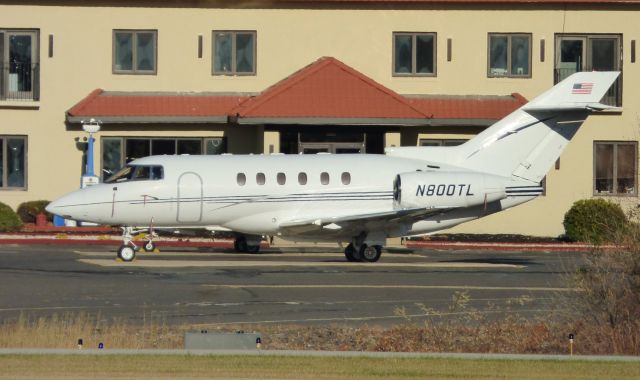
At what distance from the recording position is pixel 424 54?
1747 inches

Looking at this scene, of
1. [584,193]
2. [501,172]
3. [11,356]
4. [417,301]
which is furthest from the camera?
[584,193]

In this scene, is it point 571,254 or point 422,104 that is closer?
point 571,254

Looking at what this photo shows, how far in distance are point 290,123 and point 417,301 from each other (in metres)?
19.0

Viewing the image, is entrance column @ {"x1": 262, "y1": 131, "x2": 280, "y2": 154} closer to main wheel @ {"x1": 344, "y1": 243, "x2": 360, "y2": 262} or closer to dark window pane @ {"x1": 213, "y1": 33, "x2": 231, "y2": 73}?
dark window pane @ {"x1": 213, "y1": 33, "x2": 231, "y2": 73}

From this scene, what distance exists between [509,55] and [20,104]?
15694mm

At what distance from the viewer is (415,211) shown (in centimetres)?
3075

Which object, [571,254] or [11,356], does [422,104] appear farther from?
Result: [11,356]

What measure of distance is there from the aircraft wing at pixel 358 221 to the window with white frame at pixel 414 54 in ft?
43.5

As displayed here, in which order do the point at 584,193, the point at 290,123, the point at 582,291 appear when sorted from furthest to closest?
the point at 584,193 < the point at 290,123 < the point at 582,291

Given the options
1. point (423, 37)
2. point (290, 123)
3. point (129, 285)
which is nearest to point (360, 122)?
point (290, 123)

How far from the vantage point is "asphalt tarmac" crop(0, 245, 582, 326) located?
20.3 m

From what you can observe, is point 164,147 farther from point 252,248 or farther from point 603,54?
point 603,54

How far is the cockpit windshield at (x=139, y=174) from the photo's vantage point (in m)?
31.6

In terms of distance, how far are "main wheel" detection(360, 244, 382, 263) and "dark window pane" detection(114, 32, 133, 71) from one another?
49.5 feet
